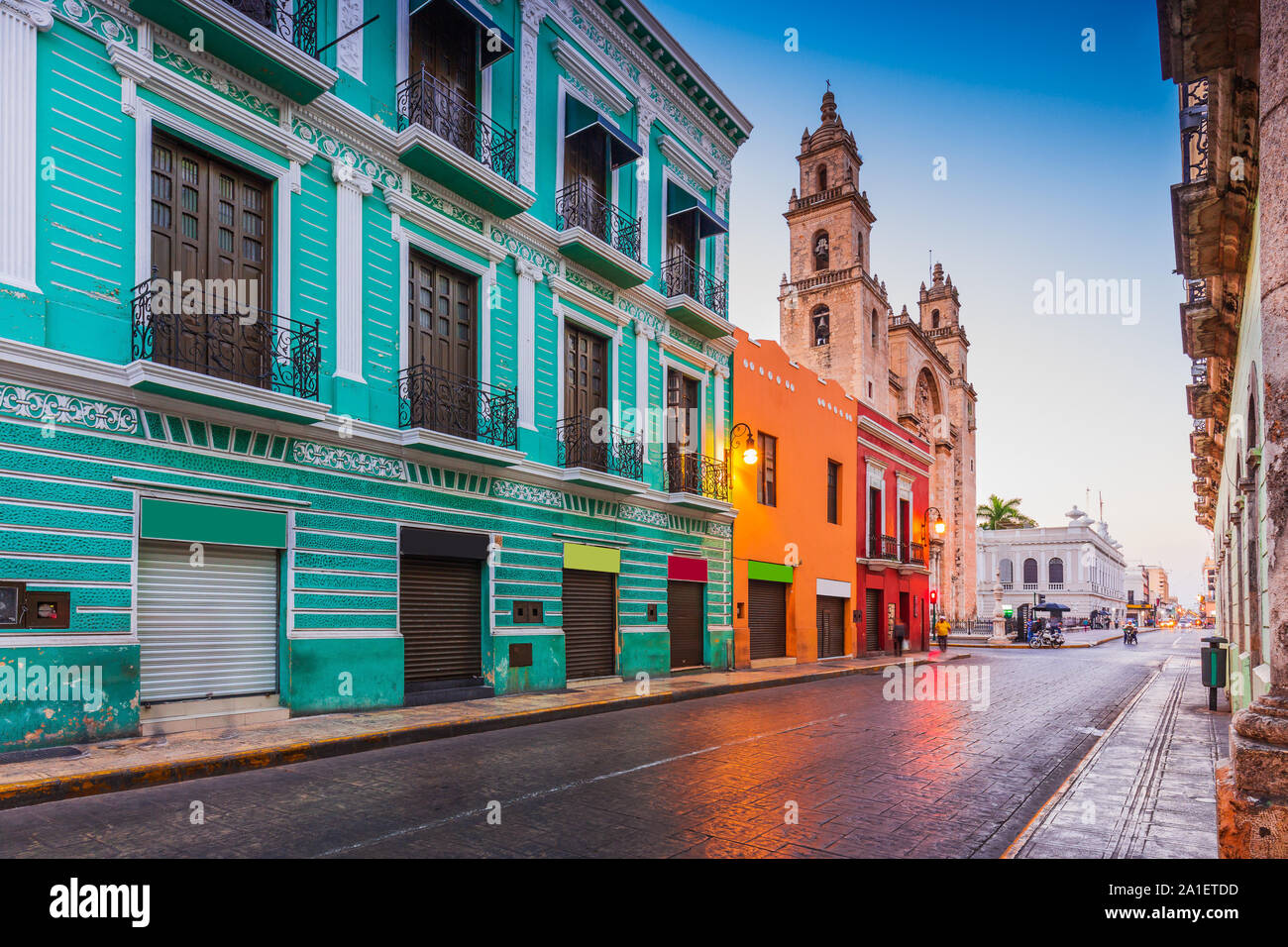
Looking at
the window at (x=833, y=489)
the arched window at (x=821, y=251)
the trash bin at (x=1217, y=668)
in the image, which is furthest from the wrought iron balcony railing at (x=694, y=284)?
the arched window at (x=821, y=251)

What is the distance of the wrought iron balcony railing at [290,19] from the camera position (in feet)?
34.6

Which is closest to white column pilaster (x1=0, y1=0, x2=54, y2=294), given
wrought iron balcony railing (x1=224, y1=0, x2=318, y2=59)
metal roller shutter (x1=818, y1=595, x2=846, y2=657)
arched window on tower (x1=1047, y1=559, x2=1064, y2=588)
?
wrought iron balcony railing (x1=224, y1=0, x2=318, y2=59)

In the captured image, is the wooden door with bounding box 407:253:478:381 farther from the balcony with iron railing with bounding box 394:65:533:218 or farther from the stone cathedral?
the stone cathedral

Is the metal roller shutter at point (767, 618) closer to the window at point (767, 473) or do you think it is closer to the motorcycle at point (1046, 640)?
the window at point (767, 473)

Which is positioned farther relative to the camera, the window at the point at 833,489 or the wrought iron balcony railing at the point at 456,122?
the window at the point at 833,489

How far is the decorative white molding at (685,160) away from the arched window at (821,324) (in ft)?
84.5

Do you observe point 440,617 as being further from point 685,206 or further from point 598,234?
point 685,206

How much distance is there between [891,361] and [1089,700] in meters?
40.1

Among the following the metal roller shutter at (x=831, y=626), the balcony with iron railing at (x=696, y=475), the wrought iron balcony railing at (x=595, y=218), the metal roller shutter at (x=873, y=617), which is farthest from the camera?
the metal roller shutter at (x=873, y=617)

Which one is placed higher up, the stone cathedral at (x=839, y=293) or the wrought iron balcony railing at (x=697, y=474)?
the stone cathedral at (x=839, y=293)

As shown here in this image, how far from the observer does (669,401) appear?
19.6 metres

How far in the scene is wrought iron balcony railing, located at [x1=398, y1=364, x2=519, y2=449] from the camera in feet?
41.2

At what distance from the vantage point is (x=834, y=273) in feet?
149
